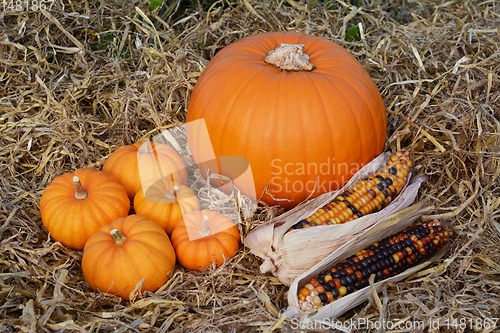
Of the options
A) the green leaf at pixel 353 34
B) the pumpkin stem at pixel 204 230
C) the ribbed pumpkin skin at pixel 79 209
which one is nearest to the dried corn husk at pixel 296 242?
the pumpkin stem at pixel 204 230

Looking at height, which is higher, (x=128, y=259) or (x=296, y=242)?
(x=128, y=259)

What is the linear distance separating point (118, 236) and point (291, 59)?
170 centimetres

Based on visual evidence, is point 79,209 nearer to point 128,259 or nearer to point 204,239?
point 128,259

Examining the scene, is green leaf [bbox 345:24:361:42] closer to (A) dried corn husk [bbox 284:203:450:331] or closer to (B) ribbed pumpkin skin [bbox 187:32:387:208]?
(B) ribbed pumpkin skin [bbox 187:32:387:208]

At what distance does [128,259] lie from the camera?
2348mm

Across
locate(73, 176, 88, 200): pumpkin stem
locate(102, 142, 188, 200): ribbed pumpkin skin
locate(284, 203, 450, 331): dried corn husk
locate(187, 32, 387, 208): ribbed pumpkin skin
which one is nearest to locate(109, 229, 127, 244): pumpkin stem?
locate(73, 176, 88, 200): pumpkin stem

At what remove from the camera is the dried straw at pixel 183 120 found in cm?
232

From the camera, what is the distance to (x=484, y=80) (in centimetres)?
350

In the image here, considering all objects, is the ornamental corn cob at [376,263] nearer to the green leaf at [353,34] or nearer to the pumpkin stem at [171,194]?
the pumpkin stem at [171,194]

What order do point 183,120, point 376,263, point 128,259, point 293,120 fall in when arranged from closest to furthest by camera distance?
point 128,259 < point 376,263 < point 293,120 < point 183,120

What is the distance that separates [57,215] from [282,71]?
1.85 meters

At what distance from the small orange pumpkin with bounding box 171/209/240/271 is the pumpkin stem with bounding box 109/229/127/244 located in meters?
0.37

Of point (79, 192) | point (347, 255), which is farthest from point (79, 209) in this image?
point (347, 255)

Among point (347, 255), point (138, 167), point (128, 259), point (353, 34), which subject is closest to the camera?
point (128, 259)
